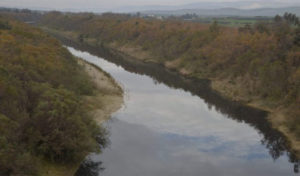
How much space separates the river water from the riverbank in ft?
3.00

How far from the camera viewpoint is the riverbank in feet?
80.0

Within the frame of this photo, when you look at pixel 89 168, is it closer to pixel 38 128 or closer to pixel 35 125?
pixel 38 128

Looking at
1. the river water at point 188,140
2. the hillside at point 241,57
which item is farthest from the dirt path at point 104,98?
the hillside at point 241,57

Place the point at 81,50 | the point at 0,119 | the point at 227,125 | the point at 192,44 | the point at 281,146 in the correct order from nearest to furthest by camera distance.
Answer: the point at 0,119 → the point at 281,146 → the point at 227,125 → the point at 192,44 → the point at 81,50

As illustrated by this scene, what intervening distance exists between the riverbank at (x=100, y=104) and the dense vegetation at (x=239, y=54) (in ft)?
52.8

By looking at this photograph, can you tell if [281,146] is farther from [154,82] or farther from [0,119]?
[154,82]

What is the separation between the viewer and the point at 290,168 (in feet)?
92.0

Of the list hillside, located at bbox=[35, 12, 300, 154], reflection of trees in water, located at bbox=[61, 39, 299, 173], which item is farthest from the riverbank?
hillside, located at bbox=[35, 12, 300, 154]

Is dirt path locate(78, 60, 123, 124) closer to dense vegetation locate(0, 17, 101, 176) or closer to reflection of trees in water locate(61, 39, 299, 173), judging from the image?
dense vegetation locate(0, 17, 101, 176)

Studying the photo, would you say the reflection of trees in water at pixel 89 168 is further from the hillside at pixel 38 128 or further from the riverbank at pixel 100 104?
the hillside at pixel 38 128

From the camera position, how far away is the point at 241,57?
5528cm

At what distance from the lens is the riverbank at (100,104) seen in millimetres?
24391

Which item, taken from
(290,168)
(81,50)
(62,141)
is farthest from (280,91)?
(81,50)

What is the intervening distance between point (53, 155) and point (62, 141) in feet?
4.48
